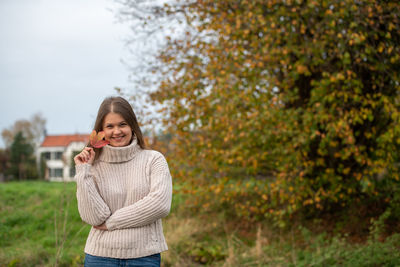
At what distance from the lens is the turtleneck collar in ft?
7.66

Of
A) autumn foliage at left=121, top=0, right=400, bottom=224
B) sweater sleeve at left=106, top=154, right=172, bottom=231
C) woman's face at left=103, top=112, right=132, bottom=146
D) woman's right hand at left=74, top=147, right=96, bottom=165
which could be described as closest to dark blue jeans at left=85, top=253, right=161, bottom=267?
sweater sleeve at left=106, top=154, right=172, bottom=231

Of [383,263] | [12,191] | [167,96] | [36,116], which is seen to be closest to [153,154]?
[383,263]

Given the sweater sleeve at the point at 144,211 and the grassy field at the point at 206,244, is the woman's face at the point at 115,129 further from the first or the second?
the grassy field at the point at 206,244

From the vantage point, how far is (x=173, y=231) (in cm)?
693

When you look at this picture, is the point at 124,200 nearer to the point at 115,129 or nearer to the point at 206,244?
the point at 115,129

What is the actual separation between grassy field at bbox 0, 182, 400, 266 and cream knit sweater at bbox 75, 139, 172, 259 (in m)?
1.09

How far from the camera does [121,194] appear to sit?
2293 millimetres

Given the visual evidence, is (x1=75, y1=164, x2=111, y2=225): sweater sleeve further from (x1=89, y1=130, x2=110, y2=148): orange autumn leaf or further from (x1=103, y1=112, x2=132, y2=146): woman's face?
(x1=103, y1=112, x2=132, y2=146): woman's face

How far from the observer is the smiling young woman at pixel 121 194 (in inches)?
85.3

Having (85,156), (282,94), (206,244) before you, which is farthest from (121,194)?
(206,244)

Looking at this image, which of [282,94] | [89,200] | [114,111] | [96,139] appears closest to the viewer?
[89,200]

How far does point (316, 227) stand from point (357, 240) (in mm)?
877

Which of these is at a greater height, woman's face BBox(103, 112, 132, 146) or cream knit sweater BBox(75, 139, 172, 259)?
woman's face BBox(103, 112, 132, 146)

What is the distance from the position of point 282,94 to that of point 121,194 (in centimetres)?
378
